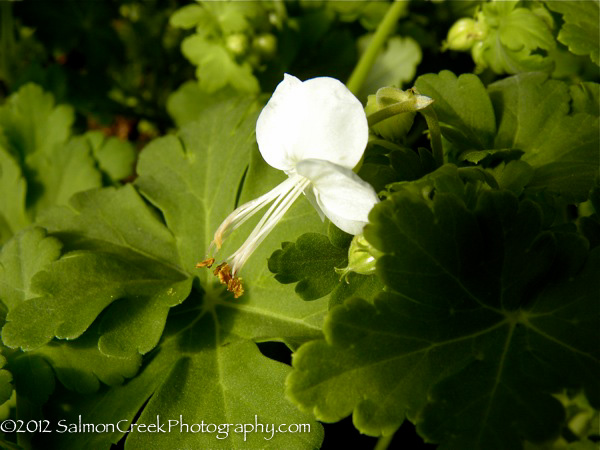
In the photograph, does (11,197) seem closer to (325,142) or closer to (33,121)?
(33,121)

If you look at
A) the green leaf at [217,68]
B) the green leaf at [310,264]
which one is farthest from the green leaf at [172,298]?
the green leaf at [217,68]

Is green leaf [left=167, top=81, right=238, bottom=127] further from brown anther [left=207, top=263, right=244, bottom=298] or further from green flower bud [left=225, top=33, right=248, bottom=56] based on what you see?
brown anther [left=207, top=263, right=244, bottom=298]

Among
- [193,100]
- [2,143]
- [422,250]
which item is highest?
[422,250]

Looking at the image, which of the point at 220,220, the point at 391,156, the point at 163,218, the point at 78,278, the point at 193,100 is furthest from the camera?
the point at 193,100

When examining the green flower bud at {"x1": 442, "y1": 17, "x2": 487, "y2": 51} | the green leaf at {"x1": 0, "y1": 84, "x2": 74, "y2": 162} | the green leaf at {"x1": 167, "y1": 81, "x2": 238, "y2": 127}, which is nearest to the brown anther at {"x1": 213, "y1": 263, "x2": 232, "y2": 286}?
the green flower bud at {"x1": 442, "y1": 17, "x2": 487, "y2": 51}

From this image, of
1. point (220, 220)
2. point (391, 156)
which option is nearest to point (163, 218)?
point (220, 220)

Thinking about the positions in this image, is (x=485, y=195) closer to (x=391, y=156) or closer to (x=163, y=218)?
(x=391, y=156)
